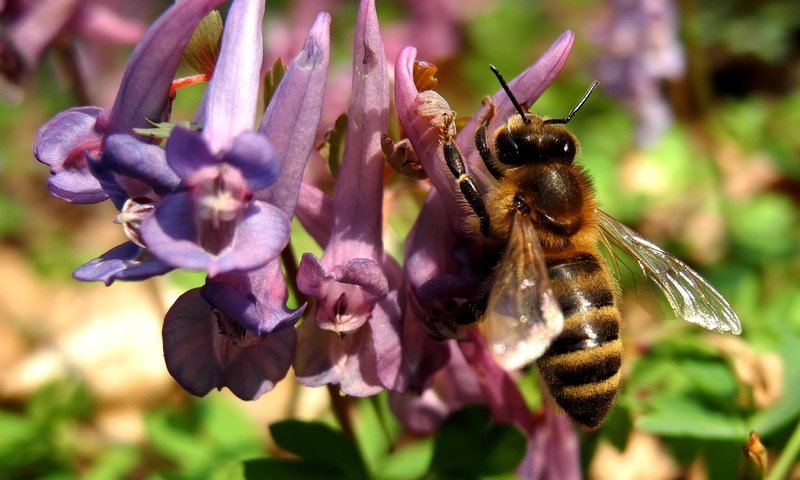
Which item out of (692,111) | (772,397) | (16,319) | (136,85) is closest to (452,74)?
(692,111)

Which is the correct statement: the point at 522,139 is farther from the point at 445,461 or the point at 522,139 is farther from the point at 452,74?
the point at 452,74

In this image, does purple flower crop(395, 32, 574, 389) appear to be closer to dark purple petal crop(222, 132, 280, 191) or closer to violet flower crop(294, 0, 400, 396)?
violet flower crop(294, 0, 400, 396)

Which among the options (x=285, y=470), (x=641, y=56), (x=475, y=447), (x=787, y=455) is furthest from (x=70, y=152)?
(x=641, y=56)

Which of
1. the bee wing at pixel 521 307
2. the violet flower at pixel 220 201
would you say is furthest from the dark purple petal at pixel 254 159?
the bee wing at pixel 521 307

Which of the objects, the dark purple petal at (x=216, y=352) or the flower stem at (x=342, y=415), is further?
the flower stem at (x=342, y=415)

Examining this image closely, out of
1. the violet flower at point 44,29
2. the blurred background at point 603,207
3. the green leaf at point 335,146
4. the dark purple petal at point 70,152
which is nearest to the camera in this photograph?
the dark purple petal at point 70,152

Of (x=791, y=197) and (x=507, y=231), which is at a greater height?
(x=507, y=231)

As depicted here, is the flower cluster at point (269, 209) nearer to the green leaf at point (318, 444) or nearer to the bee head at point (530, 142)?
the bee head at point (530, 142)
